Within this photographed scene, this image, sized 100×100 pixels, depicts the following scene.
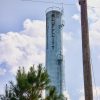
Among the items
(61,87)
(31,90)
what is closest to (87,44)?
(31,90)

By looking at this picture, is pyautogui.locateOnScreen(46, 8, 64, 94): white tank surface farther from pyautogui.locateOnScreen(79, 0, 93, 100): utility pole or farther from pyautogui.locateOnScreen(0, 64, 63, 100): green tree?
pyautogui.locateOnScreen(79, 0, 93, 100): utility pole

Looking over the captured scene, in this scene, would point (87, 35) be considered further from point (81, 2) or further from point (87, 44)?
point (81, 2)

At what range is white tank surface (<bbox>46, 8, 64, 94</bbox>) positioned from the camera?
6391 centimetres

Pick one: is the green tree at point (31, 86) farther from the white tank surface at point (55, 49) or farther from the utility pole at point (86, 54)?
the white tank surface at point (55, 49)

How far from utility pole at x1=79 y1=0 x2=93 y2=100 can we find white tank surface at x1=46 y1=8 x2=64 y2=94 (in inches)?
1892

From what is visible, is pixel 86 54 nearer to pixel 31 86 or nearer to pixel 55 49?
pixel 31 86

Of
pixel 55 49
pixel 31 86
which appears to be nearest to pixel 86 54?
pixel 31 86

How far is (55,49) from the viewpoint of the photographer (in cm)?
6888

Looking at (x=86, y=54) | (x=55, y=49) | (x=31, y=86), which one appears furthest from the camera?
(x=55, y=49)

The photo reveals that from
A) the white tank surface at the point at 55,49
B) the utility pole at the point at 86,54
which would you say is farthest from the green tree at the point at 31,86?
the white tank surface at the point at 55,49

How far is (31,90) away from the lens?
26.7 meters

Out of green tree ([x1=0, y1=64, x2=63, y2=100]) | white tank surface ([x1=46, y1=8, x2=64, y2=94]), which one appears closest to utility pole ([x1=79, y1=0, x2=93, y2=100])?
green tree ([x1=0, y1=64, x2=63, y2=100])

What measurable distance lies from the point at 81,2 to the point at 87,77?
3.12 m

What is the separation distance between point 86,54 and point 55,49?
5585 cm
